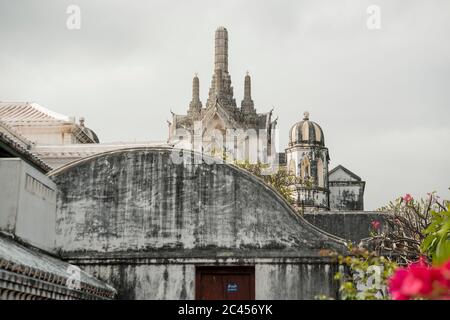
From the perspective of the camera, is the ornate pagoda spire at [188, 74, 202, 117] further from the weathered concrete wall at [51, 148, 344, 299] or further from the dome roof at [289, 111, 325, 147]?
the weathered concrete wall at [51, 148, 344, 299]

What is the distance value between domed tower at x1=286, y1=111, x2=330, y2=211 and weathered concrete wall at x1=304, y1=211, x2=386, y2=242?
16142mm

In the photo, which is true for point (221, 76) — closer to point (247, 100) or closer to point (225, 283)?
point (247, 100)

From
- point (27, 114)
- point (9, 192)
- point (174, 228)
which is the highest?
point (27, 114)

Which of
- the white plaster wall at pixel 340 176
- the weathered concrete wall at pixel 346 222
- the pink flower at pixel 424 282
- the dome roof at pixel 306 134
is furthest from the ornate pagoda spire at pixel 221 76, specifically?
the pink flower at pixel 424 282

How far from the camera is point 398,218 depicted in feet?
52.4

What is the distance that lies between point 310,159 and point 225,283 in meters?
32.5

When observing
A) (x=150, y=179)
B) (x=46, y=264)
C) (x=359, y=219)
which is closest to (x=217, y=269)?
(x=150, y=179)

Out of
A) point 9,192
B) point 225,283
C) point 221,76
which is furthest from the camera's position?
point 221,76

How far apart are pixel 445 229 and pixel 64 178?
8752 millimetres

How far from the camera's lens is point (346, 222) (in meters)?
27.0

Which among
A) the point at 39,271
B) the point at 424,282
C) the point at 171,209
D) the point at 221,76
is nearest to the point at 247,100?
the point at 221,76

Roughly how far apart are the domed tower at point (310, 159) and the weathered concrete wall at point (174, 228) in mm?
30586

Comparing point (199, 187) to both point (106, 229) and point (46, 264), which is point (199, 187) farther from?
point (46, 264)

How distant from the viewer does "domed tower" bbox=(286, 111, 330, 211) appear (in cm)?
4384
